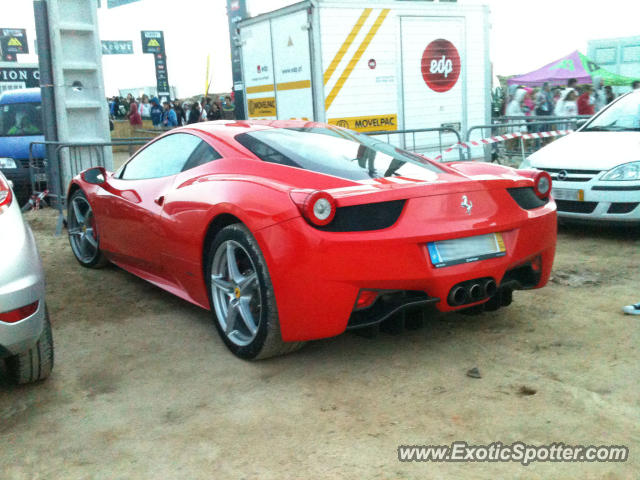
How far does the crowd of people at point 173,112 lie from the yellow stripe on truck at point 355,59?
15.1m

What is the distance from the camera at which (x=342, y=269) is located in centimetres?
321

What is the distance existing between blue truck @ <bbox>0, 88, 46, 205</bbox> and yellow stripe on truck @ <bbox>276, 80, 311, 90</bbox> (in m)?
3.78

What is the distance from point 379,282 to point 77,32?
25.5ft

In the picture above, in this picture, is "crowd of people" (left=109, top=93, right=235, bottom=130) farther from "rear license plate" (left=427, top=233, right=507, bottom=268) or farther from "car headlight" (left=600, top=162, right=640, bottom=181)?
"rear license plate" (left=427, top=233, right=507, bottom=268)

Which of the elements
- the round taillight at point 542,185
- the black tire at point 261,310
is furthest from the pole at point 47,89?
the round taillight at point 542,185

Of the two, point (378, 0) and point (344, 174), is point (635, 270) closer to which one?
point (344, 174)

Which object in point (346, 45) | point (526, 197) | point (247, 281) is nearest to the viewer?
point (247, 281)

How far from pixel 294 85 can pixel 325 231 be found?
7.13 m

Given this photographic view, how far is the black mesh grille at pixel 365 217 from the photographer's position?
324 cm

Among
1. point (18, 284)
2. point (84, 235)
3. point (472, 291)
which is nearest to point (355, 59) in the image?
point (84, 235)

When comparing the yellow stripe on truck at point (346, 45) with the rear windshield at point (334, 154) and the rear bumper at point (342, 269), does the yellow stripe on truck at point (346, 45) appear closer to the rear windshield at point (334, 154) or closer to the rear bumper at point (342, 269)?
the rear windshield at point (334, 154)

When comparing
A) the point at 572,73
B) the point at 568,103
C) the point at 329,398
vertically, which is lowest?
the point at 329,398

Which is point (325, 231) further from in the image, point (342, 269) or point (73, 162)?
point (73, 162)

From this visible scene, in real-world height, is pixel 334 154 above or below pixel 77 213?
above
